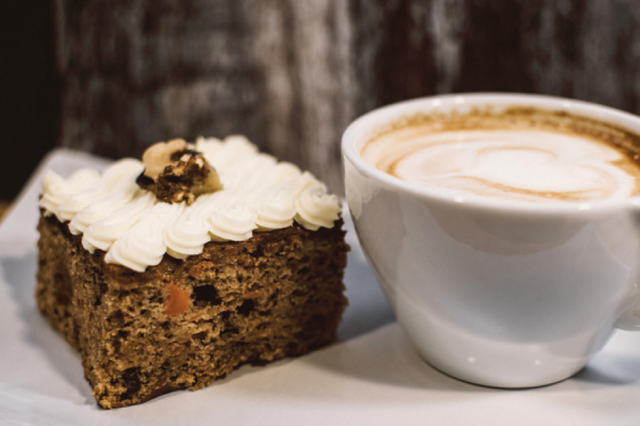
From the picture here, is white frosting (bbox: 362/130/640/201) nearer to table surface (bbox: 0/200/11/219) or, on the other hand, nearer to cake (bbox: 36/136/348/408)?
cake (bbox: 36/136/348/408)

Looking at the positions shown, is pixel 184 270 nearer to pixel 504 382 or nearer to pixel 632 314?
pixel 504 382

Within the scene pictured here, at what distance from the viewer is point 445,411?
1.07m

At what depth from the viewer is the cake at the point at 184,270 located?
3.46ft

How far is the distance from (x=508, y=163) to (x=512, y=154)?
6 centimetres

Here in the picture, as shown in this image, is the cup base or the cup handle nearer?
the cup handle

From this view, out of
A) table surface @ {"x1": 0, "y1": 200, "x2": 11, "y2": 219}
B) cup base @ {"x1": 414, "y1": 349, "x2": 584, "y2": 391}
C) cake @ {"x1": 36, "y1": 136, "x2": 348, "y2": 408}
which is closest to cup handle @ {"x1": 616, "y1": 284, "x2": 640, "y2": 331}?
cup base @ {"x1": 414, "y1": 349, "x2": 584, "y2": 391}

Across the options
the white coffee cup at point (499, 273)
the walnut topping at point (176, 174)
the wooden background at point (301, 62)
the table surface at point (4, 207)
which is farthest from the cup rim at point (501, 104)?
the table surface at point (4, 207)

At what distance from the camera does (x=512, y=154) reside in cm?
122

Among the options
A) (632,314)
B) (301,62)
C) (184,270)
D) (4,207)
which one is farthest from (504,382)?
(4,207)

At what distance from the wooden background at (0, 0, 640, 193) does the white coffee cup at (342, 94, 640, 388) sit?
921 mm

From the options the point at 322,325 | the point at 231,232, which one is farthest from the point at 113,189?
the point at 322,325

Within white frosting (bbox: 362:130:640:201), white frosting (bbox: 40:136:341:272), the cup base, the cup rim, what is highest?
the cup rim

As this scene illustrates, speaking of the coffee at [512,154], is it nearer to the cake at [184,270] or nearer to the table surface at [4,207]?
the cake at [184,270]

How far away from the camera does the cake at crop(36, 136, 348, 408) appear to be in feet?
3.46
